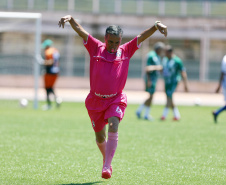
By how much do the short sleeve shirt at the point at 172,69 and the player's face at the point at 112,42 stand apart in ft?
29.4

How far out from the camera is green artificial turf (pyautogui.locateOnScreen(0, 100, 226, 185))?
263 inches

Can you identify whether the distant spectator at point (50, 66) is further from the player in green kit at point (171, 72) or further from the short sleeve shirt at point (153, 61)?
the player in green kit at point (171, 72)

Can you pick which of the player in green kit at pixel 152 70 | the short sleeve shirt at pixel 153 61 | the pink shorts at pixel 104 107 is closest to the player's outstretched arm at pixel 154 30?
the pink shorts at pixel 104 107

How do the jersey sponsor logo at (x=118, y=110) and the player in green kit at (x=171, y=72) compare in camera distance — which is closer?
the jersey sponsor logo at (x=118, y=110)

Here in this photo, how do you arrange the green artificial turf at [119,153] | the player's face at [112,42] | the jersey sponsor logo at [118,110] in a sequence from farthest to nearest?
the green artificial turf at [119,153]
the jersey sponsor logo at [118,110]
the player's face at [112,42]

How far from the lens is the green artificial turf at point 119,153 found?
669 cm

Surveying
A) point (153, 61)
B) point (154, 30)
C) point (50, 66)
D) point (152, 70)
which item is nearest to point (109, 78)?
point (154, 30)

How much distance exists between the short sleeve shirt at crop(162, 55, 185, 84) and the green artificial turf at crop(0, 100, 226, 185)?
1.41 metres

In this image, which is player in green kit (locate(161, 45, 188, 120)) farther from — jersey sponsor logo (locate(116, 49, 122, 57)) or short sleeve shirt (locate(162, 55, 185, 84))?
jersey sponsor logo (locate(116, 49, 122, 57))

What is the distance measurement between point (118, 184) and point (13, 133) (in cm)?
554

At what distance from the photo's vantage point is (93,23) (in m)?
33.4

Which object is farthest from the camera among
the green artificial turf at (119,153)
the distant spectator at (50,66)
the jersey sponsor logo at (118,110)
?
the distant spectator at (50,66)

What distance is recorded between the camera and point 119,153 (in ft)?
29.1

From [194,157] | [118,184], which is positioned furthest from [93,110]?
[194,157]
